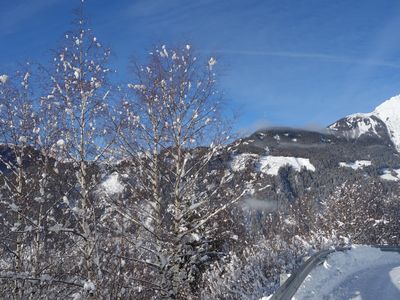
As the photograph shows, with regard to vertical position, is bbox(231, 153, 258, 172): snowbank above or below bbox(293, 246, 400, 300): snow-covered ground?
above

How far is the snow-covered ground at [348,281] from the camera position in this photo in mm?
10016

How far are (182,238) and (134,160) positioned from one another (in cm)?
237

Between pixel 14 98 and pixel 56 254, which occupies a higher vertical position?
pixel 14 98

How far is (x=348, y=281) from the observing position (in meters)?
12.3

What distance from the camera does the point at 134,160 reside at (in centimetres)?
1207

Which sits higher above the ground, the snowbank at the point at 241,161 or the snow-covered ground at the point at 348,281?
the snowbank at the point at 241,161

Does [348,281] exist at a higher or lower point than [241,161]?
lower

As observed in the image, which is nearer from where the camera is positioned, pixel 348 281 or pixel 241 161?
pixel 241 161

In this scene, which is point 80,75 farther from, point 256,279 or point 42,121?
point 256,279

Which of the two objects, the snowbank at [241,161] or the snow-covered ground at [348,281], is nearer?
the snow-covered ground at [348,281]

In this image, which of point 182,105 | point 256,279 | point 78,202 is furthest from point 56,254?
point 256,279

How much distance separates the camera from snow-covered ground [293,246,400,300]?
32.9ft

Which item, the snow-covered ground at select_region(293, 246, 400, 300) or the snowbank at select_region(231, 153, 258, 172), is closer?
the snow-covered ground at select_region(293, 246, 400, 300)

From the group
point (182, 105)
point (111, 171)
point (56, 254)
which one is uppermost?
point (182, 105)
